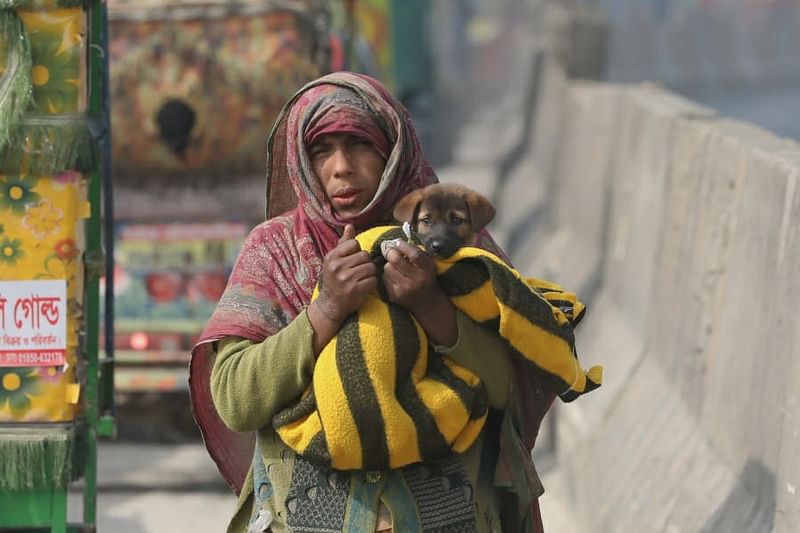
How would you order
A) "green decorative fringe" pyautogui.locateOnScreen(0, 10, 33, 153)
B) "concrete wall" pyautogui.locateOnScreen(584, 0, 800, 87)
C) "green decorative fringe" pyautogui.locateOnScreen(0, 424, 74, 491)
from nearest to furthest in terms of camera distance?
1. "green decorative fringe" pyautogui.locateOnScreen(0, 10, 33, 153)
2. "green decorative fringe" pyautogui.locateOnScreen(0, 424, 74, 491)
3. "concrete wall" pyautogui.locateOnScreen(584, 0, 800, 87)

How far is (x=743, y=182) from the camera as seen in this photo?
4805 mm

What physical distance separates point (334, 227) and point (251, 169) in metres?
4.81

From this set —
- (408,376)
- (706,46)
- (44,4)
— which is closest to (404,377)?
(408,376)

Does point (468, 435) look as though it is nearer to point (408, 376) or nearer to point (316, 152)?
point (408, 376)

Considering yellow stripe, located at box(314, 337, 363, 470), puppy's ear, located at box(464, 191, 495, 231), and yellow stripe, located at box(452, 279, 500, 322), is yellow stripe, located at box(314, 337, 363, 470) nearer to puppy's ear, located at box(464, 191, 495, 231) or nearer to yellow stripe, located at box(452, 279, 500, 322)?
yellow stripe, located at box(452, 279, 500, 322)

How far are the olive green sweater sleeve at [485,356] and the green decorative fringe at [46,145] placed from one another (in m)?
1.76

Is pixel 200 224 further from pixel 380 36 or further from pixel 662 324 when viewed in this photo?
pixel 380 36

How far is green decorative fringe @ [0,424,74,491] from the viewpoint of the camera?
426 cm

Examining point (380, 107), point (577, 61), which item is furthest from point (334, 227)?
point (577, 61)

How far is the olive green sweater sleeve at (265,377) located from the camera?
2.88m

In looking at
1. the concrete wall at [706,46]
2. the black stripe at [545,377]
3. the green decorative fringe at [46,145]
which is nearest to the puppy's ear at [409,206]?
the black stripe at [545,377]

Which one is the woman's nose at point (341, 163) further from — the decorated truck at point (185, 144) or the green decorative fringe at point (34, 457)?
the decorated truck at point (185, 144)

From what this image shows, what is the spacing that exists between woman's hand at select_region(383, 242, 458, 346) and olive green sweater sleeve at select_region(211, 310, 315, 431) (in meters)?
0.20

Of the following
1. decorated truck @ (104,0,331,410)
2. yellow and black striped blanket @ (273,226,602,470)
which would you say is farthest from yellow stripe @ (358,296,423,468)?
decorated truck @ (104,0,331,410)
